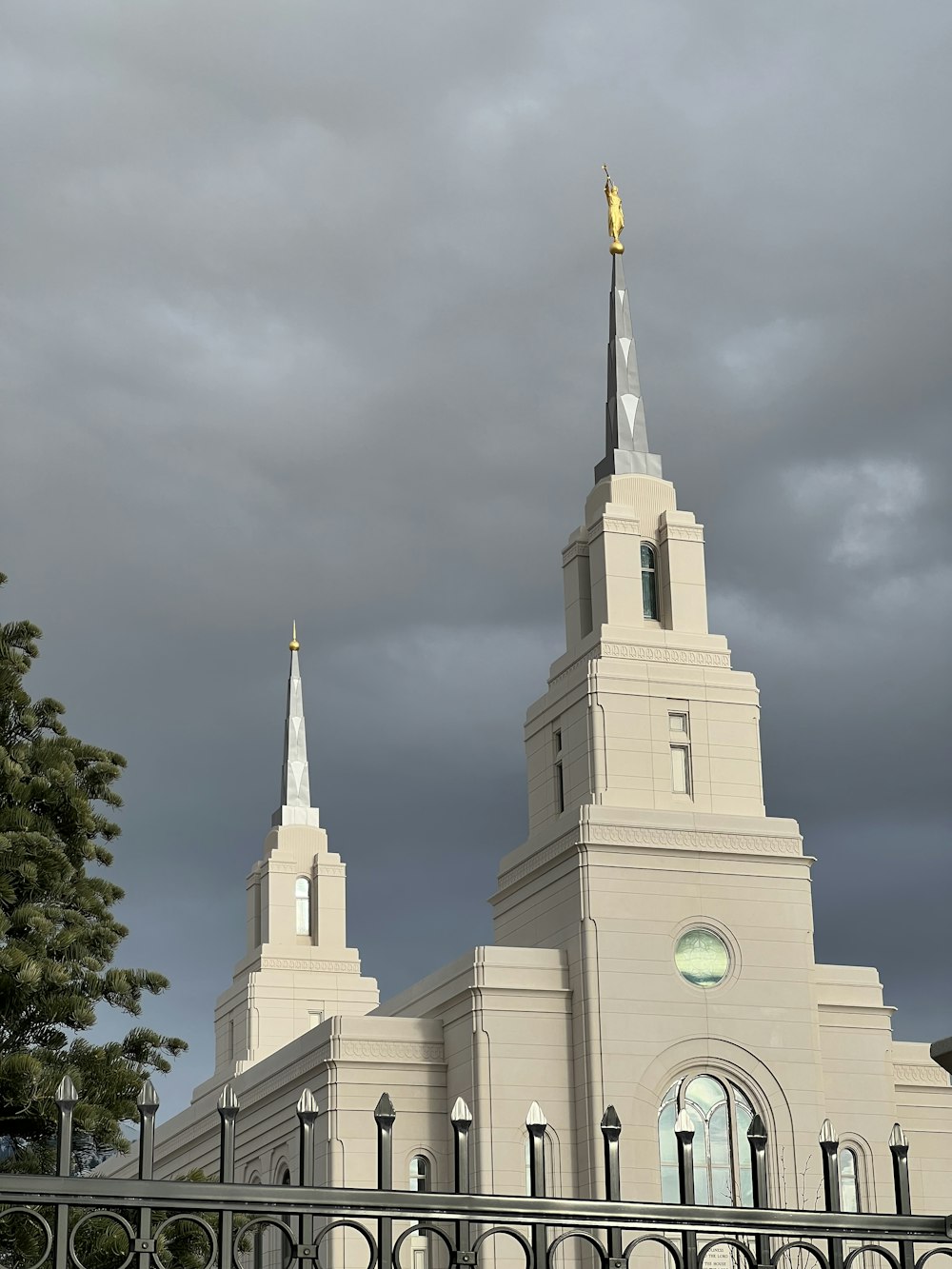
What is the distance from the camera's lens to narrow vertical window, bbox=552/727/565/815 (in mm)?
39031

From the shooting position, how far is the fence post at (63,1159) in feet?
18.1

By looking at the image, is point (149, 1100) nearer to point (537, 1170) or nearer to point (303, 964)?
point (537, 1170)

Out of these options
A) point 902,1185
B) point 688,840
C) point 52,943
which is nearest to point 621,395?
point 688,840

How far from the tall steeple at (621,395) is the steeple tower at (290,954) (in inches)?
808

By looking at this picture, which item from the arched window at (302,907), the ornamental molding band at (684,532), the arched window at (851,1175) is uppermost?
the ornamental molding band at (684,532)

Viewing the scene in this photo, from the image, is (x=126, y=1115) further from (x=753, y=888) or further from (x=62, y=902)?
(x=753, y=888)

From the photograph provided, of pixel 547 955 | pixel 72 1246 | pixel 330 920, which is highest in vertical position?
pixel 330 920

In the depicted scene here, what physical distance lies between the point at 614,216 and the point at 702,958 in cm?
1862

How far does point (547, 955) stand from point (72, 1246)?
102 ft

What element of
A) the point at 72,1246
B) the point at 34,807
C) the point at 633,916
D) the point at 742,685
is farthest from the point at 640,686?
the point at 72,1246

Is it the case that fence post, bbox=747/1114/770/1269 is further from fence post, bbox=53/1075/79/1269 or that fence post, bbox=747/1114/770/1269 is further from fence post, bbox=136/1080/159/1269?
fence post, bbox=53/1075/79/1269

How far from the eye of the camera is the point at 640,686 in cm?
3819

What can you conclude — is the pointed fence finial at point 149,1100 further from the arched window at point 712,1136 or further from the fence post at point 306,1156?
the arched window at point 712,1136

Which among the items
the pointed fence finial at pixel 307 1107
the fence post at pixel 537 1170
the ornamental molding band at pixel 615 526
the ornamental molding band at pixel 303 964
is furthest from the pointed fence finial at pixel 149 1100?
the ornamental molding band at pixel 303 964
